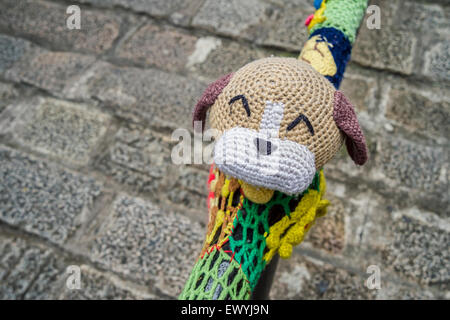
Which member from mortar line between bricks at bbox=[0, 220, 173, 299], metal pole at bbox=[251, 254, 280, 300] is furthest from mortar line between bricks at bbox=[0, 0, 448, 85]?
metal pole at bbox=[251, 254, 280, 300]

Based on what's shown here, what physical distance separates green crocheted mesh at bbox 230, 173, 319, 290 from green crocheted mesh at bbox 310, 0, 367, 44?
0.96ft

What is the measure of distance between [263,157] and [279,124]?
4 cm

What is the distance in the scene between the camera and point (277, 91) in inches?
16.0

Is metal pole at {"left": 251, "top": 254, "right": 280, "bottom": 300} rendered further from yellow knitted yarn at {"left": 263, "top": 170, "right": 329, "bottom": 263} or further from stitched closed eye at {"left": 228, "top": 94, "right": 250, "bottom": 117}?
stitched closed eye at {"left": 228, "top": 94, "right": 250, "bottom": 117}

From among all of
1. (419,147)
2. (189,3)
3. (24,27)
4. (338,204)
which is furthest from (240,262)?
(24,27)

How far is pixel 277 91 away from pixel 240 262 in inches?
8.2

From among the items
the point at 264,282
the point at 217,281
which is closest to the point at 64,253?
the point at 264,282

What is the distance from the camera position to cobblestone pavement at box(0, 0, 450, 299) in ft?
3.01

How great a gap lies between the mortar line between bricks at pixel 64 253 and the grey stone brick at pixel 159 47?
67 centimetres

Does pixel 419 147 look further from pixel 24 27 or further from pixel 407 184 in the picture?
pixel 24 27

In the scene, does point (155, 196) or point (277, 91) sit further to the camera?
point (155, 196)

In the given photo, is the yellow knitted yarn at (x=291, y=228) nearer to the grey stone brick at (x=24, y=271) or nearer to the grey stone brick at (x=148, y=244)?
the grey stone brick at (x=148, y=244)

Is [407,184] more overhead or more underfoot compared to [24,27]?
more underfoot

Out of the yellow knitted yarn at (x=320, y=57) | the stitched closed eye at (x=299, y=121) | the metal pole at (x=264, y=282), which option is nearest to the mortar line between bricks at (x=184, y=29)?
the yellow knitted yarn at (x=320, y=57)
